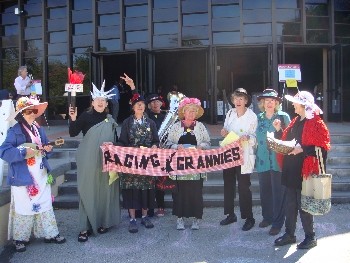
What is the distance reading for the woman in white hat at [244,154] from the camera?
5602 mm

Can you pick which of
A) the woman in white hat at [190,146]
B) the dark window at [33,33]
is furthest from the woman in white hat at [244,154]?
the dark window at [33,33]

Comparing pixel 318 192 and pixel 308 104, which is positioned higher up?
pixel 308 104

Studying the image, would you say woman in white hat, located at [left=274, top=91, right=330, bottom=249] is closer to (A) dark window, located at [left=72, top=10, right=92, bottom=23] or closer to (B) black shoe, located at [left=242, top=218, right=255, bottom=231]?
(B) black shoe, located at [left=242, top=218, right=255, bottom=231]

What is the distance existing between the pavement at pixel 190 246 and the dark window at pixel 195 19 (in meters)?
8.79

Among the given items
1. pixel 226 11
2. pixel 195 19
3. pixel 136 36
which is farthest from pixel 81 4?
pixel 226 11

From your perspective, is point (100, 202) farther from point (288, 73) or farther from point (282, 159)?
point (288, 73)

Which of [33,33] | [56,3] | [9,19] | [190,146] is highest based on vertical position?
[56,3]

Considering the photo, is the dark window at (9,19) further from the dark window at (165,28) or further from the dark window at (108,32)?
the dark window at (165,28)

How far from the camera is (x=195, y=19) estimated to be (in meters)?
13.4

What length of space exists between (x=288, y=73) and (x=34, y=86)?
23.5ft

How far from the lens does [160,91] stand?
1408 centimetres

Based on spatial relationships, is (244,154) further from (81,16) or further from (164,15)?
(81,16)

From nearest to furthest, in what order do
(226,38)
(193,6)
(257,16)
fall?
(257,16) → (226,38) → (193,6)

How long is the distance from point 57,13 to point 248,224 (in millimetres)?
11708
